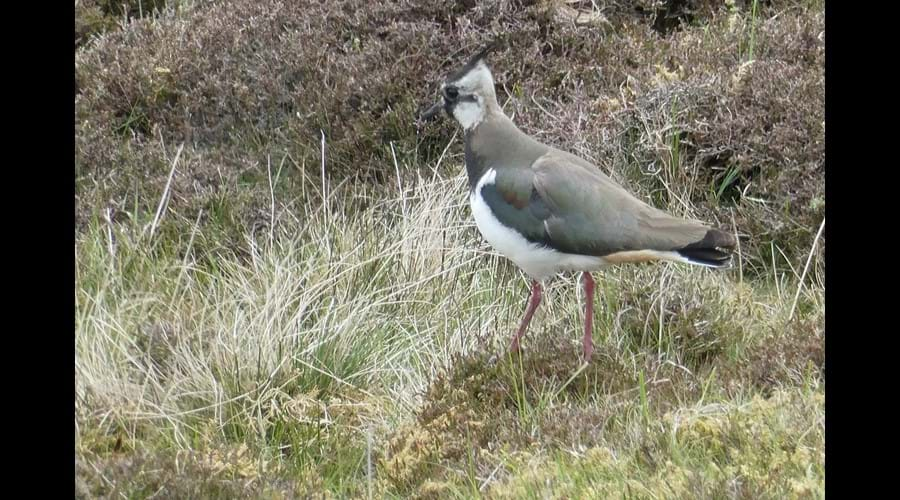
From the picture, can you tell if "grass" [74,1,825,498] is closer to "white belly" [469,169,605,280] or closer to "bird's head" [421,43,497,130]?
"white belly" [469,169,605,280]

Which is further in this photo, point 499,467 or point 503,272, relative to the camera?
point 503,272

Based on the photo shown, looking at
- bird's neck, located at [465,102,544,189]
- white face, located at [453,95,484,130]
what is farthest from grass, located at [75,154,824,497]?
white face, located at [453,95,484,130]

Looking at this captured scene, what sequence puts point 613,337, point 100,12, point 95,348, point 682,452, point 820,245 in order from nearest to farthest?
1. point 682,452
2. point 95,348
3. point 613,337
4. point 820,245
5. point 100,12

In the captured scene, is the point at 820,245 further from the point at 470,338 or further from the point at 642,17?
the point at 642,17

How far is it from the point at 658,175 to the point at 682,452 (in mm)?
3098

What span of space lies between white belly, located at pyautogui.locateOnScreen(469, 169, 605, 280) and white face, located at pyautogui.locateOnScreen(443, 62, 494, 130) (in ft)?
1.18

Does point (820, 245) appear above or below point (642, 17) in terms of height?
below

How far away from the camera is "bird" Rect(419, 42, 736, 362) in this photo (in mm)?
4887

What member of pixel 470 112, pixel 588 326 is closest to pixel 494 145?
pixel 470 112

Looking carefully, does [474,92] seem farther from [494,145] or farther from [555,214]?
[555,214]

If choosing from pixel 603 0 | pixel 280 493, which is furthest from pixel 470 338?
pixel 603 0

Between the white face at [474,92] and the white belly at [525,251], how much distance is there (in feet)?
1.18

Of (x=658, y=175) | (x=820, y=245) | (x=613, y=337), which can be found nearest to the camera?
(x=613, y=337)

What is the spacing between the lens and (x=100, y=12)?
9.58m
